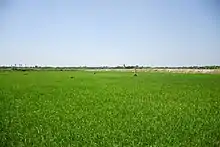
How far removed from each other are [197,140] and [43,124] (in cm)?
416

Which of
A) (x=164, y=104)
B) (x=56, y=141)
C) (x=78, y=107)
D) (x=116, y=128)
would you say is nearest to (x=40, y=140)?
(x=56, y=141)

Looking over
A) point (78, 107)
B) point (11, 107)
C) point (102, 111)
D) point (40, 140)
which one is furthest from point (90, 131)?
point (11, 107)

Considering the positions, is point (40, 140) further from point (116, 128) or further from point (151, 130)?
point (151, 130)

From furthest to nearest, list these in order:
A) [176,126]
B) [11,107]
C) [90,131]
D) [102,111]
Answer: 1. [11,107]
2. [102,111]
3. [176,126]
4. [90,131]

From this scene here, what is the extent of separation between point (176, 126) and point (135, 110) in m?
2.94

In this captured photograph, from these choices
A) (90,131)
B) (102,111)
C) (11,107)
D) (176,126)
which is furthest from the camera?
(11,107)

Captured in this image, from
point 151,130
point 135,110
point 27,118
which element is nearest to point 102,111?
point 135,110

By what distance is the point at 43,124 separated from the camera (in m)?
8.73

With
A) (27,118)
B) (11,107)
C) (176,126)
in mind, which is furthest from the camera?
(11,107)

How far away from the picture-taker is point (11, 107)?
39.1 ft

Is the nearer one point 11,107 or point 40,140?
point 40,140

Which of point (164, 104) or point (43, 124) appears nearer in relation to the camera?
point (43, 124)

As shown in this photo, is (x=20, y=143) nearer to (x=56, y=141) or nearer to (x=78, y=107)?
(x=56, y=141)

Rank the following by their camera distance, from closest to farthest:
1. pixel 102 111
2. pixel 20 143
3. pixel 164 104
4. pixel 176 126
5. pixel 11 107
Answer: pixel 20 143
pixel 176 126
pixel 102 111
pixel 11 107
pixel 164 104
